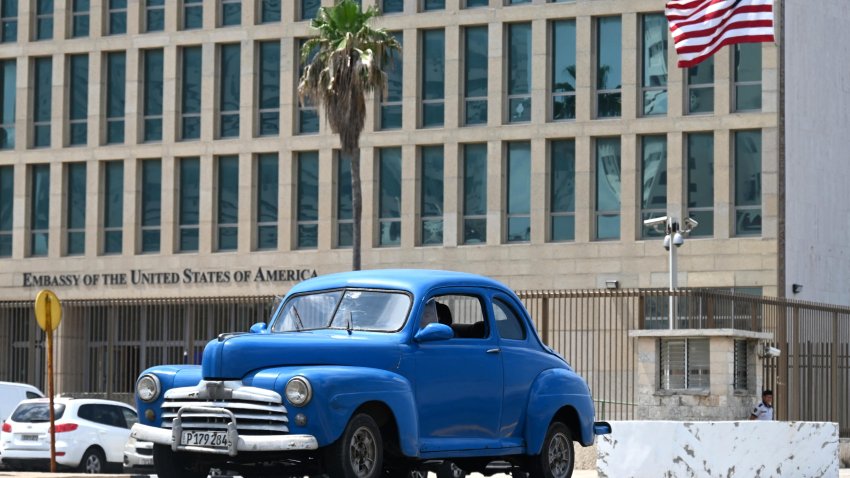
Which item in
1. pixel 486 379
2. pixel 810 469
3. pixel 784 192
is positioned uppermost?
pixel 784 192

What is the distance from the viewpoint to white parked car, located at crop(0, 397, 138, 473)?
27812 millimetres

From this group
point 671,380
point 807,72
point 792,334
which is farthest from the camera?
point 807,72

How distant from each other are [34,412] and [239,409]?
50.0ft

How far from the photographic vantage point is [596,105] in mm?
44375

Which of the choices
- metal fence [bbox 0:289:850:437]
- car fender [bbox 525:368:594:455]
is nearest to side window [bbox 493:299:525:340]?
car fender [bbox 525:368:594:455]

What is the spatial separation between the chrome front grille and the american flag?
2019cm

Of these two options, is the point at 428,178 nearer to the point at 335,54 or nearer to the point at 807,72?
the point at 335,54

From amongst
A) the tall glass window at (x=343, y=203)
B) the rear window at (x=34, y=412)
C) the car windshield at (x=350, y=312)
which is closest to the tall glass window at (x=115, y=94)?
the tall glass window at (x=343, y=203)

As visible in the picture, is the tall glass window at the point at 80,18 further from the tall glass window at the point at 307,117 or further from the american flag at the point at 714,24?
the american flag at the point at 714,24

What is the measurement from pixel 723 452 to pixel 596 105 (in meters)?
24.5

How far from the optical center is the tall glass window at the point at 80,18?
50188 mm

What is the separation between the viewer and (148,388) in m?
14.8

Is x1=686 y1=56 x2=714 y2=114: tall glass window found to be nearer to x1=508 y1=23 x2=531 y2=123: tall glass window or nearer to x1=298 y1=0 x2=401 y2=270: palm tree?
x1=508 y1=23 x2=531 y2=123: tall glass window

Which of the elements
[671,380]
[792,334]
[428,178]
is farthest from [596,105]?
[671,380]
